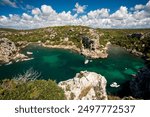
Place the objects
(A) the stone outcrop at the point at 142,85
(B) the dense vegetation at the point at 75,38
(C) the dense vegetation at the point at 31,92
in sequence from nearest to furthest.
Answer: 1. (C) the dense vegetation at the point at 31,92
2. (A) the stone outcrop at the point at 142,85
3. (B) the dense vegetation at the point at 75,38

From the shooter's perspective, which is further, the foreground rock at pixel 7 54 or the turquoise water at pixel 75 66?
the foreground rock at pixel 7 54

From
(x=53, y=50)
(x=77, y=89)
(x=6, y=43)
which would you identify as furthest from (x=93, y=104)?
(x=53, y=50)

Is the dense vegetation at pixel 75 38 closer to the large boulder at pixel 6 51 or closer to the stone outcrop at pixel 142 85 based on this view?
the large boulder at pixel 6 51

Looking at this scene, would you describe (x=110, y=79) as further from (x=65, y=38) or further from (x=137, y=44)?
(x=65, y=38)

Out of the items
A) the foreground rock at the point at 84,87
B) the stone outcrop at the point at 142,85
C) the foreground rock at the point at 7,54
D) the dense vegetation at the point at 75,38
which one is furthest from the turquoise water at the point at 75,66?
the foreground rock at the point at 84,87

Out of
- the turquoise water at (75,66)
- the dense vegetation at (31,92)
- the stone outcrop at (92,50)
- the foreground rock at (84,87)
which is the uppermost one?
the dense vegetation at (31,92)

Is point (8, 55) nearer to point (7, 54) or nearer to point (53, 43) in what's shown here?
point (7, 54)

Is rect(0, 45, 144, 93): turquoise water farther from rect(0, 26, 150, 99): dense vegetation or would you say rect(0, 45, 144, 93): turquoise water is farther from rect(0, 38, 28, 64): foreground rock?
rect(0, 26, 150, 99): dense vegetation
